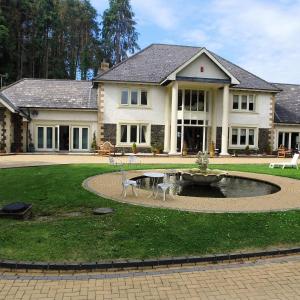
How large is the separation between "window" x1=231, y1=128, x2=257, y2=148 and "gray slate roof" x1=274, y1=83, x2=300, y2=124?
8.75 ft

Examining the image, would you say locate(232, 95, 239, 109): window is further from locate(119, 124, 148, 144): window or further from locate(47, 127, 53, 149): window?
locate(47, 127, 53, 149): window

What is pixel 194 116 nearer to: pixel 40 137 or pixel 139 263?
pixel 40 137

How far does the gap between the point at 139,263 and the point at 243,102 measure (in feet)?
94.2

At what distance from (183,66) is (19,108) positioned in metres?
13.0

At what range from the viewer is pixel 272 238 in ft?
25.2

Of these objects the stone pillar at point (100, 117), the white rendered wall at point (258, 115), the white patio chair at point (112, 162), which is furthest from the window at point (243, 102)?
the white patio chair at point (112, 162)

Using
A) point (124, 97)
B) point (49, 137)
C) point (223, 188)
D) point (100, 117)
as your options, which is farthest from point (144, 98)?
point (223, 188)

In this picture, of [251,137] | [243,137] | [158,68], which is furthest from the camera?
[251,137]

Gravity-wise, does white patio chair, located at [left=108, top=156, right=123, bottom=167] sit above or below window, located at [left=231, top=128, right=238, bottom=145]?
below

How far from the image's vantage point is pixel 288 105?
3678 centimetres

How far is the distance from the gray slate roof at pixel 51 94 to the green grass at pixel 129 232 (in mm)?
21355

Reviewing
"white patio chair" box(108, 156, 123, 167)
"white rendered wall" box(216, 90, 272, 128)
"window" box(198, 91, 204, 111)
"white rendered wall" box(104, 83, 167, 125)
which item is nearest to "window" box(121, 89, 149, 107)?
"white rendered wall" box(104, 83, 167, 125)

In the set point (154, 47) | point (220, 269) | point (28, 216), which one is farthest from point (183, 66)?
point (220, 269)

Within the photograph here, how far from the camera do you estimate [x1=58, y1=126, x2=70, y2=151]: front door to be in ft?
104
